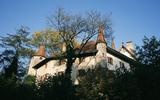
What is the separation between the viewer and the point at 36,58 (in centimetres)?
4553

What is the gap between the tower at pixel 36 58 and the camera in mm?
45000

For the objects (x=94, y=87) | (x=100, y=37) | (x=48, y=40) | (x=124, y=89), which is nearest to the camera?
(x=124, y=89)

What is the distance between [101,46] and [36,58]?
14.5 m

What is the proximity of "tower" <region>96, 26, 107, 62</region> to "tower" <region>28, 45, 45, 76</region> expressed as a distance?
1319 cm

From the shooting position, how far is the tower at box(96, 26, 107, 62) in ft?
120

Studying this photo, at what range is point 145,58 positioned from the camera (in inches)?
1045

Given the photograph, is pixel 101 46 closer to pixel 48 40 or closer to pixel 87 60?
pixel 87 60

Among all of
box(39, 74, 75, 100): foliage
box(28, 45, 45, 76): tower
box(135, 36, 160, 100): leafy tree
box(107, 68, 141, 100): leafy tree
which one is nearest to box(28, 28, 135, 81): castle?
box(28, 45, 45, 76): tower

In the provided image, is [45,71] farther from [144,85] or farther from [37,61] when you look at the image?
[144,85]

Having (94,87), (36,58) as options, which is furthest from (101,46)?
(94,87)

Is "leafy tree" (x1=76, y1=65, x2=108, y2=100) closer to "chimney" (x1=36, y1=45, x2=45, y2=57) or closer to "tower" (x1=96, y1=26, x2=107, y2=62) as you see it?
"tower" (x1=96, y1=26, x2=107, y2=62)

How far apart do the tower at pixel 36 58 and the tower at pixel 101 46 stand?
1319cm

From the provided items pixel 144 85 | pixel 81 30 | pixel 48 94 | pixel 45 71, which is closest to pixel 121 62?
pixel 81 30

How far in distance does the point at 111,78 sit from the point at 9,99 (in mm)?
9782
